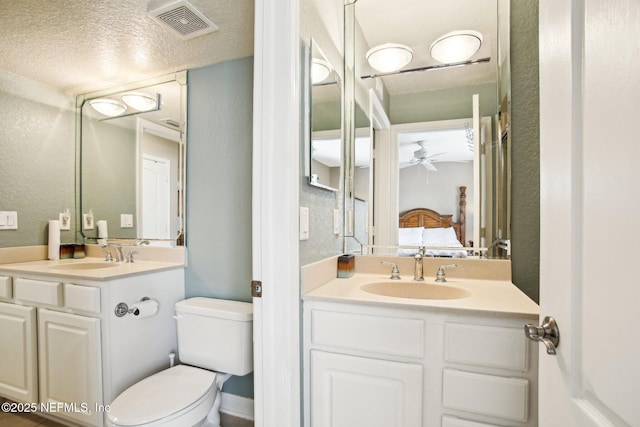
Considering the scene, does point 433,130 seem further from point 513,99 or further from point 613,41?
point 613,41

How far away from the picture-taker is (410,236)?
1.66m

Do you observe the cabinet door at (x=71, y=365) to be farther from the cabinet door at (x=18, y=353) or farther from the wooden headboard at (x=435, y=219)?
the wooden headboard at (x=435, y=219)

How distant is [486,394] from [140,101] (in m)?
2.70

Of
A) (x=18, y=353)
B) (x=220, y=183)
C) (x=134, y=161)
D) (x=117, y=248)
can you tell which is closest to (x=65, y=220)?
(x=117, y=248)

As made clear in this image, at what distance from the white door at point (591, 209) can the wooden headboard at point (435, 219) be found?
0.88m

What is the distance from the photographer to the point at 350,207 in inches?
68.5

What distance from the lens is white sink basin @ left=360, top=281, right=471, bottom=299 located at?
1374 millimetres

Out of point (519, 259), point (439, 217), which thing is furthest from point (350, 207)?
point (519, 259)

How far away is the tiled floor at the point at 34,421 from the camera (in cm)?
171

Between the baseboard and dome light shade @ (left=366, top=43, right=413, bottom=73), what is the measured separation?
6.72 feet

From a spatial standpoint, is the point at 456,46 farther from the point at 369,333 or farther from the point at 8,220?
the point at 8,220

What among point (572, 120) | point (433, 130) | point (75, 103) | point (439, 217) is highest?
point (75, 103)

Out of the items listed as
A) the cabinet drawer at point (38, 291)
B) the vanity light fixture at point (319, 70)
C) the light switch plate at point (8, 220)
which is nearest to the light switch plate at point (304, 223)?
the vanity light fixture at point (319, 70)

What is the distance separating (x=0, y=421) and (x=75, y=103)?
2.25 metres
